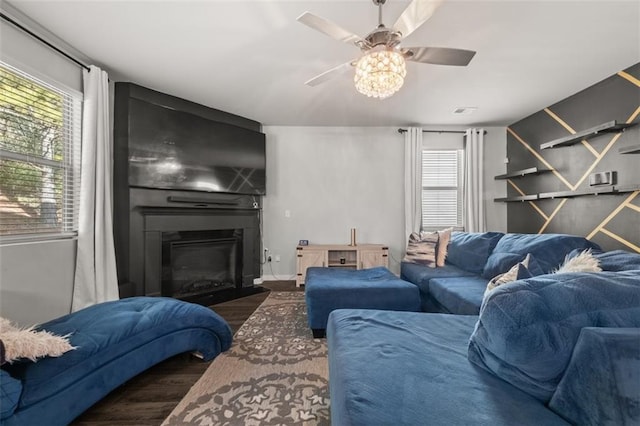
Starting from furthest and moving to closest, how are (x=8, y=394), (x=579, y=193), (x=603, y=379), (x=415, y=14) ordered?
(x=579, y=193) → (x=415, y=14) → (x=8, y=394) → (x=603, y=379)

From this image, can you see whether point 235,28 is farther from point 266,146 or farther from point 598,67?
point 598,67

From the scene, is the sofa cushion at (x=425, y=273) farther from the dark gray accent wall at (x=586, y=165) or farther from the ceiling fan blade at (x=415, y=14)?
the ceiling fan blade at (x=415, y=14)

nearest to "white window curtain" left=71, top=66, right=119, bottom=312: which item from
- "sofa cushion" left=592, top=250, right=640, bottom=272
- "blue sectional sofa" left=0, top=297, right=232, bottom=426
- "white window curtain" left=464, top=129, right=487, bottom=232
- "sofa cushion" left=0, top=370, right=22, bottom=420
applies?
"blue sectional sofa" left=0, top=297, right=232, bottom=426

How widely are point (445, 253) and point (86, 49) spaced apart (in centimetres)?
395

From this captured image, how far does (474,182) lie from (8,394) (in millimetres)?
4813

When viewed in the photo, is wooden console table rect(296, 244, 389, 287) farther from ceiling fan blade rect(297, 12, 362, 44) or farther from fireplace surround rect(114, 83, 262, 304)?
ceiling fan blade rect(297, 12, 362, 44)

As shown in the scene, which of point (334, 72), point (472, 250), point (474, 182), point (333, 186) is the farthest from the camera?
point (333, 186)

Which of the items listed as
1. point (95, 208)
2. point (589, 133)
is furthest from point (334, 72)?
point (589, 133)

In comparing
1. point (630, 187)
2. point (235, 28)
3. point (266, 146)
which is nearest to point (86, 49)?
point (235, 28)

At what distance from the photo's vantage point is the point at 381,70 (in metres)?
1.65

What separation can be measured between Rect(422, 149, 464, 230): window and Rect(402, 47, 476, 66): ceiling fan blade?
8.77 ft

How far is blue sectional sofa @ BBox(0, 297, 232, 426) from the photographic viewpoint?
1187mm

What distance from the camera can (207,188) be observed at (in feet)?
11.1

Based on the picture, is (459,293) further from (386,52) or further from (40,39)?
(40,39)
